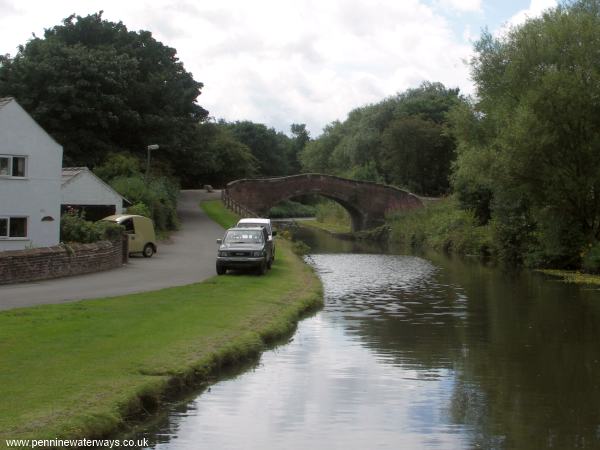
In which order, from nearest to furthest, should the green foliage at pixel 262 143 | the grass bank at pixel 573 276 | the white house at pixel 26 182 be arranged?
1. the white house at pixel 26 182
2. the grass bank at pixel 573 276
3. the green foliage at pixel 262 143

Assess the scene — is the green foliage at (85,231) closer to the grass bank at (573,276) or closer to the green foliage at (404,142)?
the grass bank at (573,276)

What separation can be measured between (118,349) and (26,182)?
66.9 feet

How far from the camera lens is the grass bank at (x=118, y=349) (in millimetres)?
9242

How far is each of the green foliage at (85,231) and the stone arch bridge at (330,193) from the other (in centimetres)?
3842

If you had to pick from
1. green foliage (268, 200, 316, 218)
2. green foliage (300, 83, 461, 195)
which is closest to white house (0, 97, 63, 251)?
green foliage (300, 83, 461, 195)

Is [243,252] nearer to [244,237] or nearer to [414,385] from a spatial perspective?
[244,237]

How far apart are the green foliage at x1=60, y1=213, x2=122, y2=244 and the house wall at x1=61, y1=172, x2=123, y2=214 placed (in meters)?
10.2

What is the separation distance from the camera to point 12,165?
31.1m

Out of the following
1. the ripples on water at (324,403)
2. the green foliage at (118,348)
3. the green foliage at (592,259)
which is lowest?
the ripples on water at (324,403)

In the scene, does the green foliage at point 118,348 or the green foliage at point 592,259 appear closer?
the green foliage at point 118,348

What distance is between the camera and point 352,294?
27.1m

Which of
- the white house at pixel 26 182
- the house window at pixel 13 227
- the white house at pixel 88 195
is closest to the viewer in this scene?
the white house at pixel 26 182

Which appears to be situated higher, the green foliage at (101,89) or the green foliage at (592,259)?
the green foliage at (101,89)

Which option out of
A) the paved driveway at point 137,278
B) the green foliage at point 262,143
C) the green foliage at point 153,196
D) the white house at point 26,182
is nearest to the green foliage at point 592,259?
the paved driveway at point 137,278
